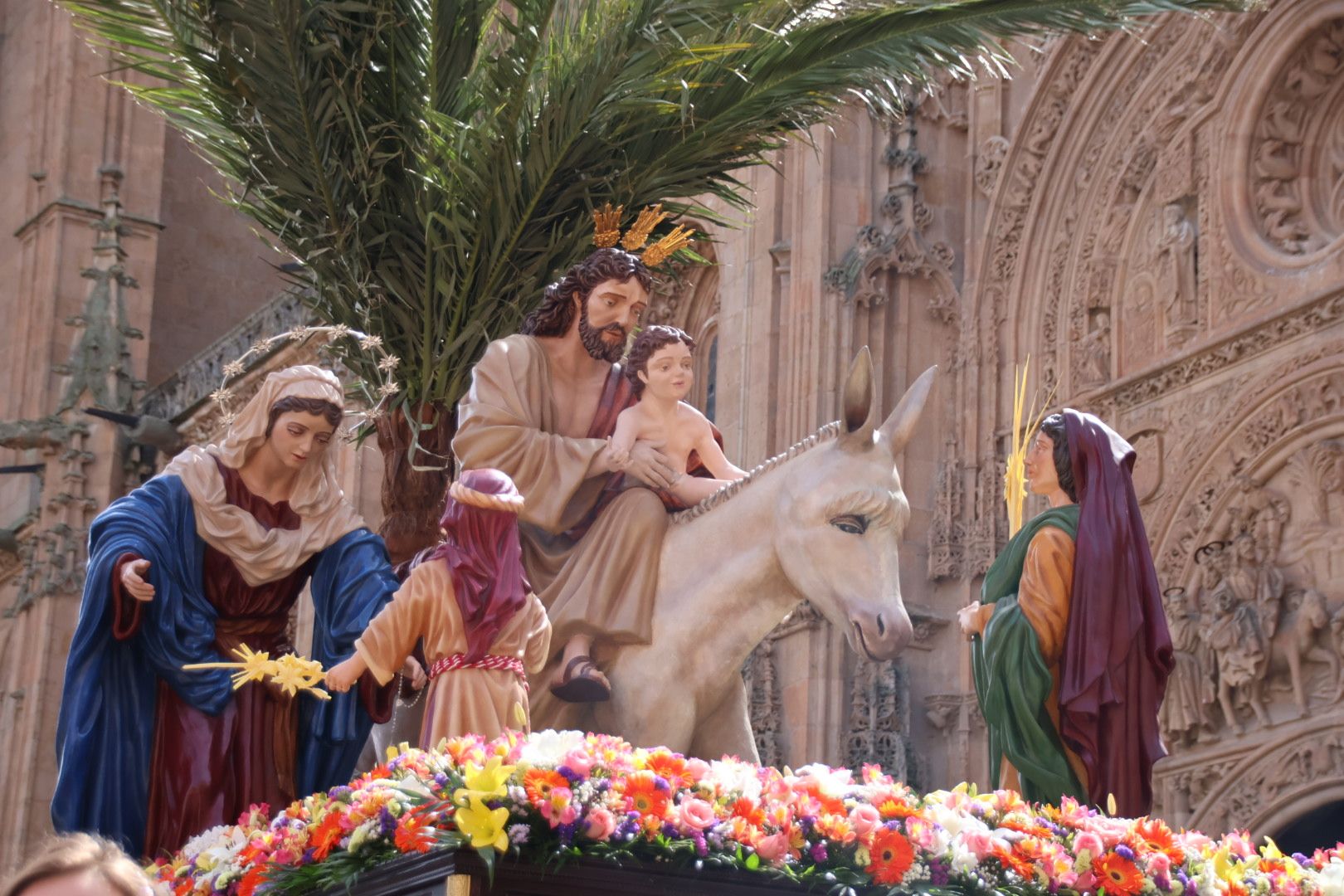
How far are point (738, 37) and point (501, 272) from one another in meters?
1.40

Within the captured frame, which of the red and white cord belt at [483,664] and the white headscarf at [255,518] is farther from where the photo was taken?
the white headscarf at [255,518]

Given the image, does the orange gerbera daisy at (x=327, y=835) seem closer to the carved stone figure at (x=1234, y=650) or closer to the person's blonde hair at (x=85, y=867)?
the person's blonde hair at (x=85, y=867)

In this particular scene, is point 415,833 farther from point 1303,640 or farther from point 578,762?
point 1303,640

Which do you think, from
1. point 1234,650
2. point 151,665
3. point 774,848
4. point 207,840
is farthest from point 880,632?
point 1234,650

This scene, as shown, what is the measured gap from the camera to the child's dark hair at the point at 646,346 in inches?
289

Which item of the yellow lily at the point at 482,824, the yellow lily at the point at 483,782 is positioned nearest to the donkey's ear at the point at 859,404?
the yellow lily at the point at 483,782

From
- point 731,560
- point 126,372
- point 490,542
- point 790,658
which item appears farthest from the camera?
point 126,372

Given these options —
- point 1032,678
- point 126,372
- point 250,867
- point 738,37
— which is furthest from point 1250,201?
point 126,372

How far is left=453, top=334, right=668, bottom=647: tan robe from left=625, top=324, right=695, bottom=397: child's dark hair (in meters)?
0.28

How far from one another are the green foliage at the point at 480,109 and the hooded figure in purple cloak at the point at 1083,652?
2.26 metres

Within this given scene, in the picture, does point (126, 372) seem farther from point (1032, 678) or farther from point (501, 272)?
point (1032, 678)

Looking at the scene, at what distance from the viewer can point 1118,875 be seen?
18.7 feet

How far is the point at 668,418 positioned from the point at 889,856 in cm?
230

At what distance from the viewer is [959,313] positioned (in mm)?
17781
